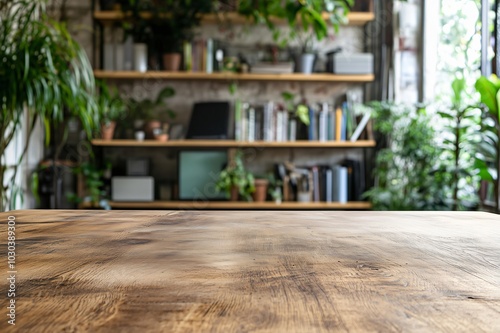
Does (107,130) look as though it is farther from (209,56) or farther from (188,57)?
(209,56)

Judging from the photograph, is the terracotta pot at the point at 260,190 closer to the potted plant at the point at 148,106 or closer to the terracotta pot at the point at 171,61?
the potted plant at the point at 148,106

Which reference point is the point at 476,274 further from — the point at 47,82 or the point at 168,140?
the point at 168,140

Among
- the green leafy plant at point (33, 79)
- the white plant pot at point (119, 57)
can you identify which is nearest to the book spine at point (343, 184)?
the white plant pot at point (119, 57)

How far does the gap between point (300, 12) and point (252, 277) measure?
325 cm

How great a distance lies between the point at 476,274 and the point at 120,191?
12.5 feet

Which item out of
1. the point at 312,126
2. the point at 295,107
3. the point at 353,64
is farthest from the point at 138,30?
the point at 353,64

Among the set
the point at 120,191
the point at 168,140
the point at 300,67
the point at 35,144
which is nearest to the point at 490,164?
the point at 300,67

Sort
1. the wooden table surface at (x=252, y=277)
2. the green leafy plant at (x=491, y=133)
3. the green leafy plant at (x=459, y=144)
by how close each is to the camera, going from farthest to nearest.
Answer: the green leafy plant at (x=459, y=144) → the green leafy plant at (x=491, y=133) → the wooden table surface at (x=252, y=277)

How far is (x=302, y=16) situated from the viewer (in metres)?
3.75

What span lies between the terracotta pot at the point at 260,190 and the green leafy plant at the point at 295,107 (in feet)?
1.67

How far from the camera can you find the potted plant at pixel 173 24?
14.3 ft

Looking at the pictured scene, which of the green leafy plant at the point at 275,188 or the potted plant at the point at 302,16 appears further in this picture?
the green leafy plant at the point at 275,188

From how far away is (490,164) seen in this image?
3.49 m

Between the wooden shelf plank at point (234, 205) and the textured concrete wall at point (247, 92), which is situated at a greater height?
the textured concrete wall at point (247, 92)
